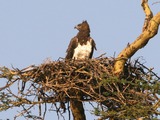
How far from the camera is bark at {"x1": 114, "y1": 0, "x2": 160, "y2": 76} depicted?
15688 mm

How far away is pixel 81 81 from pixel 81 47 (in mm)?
2725

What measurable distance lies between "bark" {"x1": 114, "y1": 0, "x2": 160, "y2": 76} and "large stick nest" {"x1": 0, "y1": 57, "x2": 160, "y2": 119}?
18 centimetres

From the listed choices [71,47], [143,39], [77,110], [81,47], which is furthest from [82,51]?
[143,39]

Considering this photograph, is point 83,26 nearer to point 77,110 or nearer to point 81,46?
point 81,46

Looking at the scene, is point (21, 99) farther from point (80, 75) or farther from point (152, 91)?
point (152, 91)

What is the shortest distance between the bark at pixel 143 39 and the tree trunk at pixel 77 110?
1.23m

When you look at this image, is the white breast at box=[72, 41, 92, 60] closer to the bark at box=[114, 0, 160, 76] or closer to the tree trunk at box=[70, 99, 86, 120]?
the tree trunk at box=[70, 99, 86, 120]

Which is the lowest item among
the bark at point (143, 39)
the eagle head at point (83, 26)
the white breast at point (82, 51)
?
the bark at point (143, 39)

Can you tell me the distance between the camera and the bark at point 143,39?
1569 centimetres

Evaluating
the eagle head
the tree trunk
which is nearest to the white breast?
the eagle head

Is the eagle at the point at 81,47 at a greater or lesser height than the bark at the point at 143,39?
greater

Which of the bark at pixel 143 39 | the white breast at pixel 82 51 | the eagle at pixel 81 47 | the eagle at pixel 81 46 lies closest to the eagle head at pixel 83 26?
the eagle at pixel 81 46

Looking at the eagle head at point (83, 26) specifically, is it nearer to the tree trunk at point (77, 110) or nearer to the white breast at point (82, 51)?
the white breast at point (82, 51)

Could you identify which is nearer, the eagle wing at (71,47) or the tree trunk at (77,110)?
the tree trunk at (77,110)
